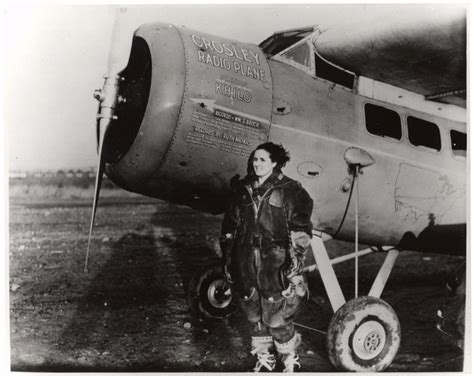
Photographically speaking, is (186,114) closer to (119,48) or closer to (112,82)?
(112,82)

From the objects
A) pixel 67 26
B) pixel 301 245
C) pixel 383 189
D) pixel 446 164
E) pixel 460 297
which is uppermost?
pixel 67 26

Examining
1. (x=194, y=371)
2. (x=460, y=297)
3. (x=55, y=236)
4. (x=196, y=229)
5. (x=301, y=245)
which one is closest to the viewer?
(x=301, y=245)

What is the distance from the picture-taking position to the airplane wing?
12.2 ft

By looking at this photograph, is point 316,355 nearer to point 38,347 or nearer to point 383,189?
point 383,189

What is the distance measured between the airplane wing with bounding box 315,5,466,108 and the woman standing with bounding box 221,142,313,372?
3.44 ft

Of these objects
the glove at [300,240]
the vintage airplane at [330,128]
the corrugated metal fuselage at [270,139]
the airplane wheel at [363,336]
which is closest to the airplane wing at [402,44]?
the vintage airplane at [330,128]

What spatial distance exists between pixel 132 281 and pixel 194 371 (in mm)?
2538

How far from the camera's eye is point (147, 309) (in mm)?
5160

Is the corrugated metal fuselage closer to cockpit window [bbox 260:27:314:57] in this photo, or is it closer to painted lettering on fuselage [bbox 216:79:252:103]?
painted lettering on fuselage [bbox 216:79:252:103]

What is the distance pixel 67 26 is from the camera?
13.2 ft

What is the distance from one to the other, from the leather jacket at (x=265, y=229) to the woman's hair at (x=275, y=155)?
70 millimetres

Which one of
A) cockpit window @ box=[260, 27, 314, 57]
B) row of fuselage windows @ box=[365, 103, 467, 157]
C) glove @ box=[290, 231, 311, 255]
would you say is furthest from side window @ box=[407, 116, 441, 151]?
glove @ box=[290, 231, 311, 255]

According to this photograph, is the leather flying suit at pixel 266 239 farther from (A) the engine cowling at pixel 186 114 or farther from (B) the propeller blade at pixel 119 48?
(B) the propeller blade at pixel 119 48

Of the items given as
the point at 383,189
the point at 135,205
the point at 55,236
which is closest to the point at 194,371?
the point at 383,189
